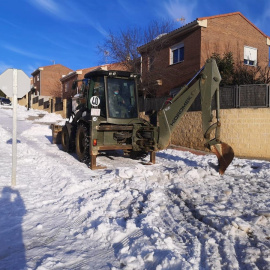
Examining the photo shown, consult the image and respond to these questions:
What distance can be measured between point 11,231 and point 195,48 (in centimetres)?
1552

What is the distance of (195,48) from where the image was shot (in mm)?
16766

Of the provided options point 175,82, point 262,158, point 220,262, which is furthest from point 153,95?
point 220,262

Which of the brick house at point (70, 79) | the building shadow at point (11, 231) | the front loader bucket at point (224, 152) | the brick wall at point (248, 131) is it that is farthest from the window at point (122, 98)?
the brick house at point (70, 79)

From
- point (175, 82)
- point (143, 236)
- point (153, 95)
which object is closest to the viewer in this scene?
point (143, 236)

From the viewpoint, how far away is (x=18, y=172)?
→ 24.3 feet

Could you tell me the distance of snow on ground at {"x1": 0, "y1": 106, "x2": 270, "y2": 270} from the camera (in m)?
3.12

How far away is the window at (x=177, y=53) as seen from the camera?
18031 mm

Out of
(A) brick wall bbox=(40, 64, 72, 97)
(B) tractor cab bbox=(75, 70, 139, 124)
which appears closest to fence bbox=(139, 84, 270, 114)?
(B) tractor cab bbox=(75, 70, 139, 124)

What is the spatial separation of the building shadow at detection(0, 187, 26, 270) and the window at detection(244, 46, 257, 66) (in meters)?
17.9

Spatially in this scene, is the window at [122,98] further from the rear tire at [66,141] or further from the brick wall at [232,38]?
the brick wall at [232,38]

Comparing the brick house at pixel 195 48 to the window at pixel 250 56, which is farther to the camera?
the window at pixel 250 56

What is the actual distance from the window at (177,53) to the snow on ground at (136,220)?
12417 millimetres

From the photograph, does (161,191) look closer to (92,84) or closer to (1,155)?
(92,84)

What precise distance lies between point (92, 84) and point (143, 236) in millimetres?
6381
